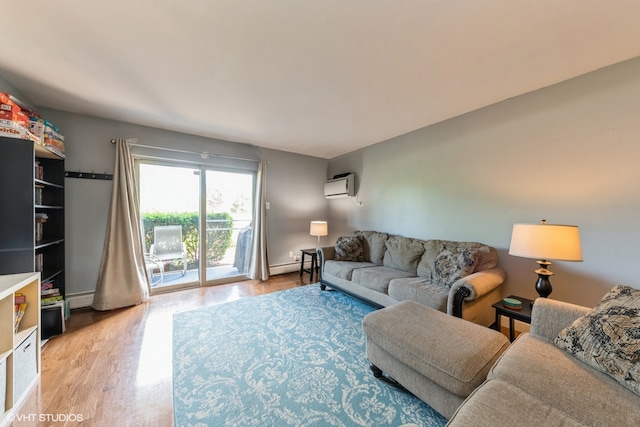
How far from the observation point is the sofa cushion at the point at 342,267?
306 cm

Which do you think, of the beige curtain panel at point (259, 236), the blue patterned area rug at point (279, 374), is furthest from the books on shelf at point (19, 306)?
the beige curtain panel at point (259, 236)

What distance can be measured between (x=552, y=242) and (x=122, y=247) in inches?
176

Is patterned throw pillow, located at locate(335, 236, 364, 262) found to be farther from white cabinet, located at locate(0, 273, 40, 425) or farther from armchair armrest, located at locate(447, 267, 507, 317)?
white cabinet, located at locate(0, 273, 40, 425)

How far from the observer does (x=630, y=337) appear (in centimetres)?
101

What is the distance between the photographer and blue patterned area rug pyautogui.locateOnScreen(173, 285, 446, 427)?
1.36 metres

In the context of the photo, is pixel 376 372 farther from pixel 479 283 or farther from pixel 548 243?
pixel 548 243

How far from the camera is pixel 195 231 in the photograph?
11.8 feet

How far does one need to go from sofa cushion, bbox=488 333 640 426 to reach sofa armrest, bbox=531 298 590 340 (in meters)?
0.15

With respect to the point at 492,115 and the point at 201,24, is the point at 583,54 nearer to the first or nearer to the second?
the point at 492,115

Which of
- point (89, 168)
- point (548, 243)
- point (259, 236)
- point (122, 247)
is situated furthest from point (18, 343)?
point (548, 243)

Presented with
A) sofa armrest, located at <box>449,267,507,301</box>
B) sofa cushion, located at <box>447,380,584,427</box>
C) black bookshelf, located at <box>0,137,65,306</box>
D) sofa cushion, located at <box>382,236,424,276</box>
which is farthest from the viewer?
sofa cushion, located at <box>382,236,424,276</box>

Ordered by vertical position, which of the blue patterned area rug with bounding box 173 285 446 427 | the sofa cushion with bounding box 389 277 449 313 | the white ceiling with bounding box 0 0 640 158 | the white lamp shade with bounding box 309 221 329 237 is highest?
the white ceiling with bounding box 0 0 640 158

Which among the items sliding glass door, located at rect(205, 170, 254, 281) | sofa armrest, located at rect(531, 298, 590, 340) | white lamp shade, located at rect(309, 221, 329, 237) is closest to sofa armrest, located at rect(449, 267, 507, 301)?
sofa armrest, located at rect(531, 298, 590, 340)

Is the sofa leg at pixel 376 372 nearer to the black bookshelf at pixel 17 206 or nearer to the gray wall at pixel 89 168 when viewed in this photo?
the black bookshelf at pixel 17 206
